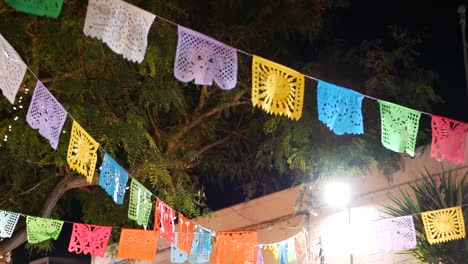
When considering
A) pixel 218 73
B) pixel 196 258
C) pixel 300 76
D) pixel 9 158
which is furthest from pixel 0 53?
pixel 196 258

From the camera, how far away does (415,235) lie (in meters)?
6.95

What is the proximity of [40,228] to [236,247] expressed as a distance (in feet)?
7.39

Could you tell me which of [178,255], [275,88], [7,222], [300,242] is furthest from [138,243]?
[275,88]

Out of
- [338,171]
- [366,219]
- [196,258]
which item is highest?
[338,171]

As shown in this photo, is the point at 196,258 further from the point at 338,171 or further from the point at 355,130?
the point at 355,130

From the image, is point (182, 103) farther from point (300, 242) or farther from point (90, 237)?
point (300, 242)

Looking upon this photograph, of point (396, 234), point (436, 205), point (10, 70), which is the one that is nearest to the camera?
point (10, 70)

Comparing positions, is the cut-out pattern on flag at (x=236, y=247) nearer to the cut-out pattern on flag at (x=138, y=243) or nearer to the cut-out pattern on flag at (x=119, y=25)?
the cut-out pattern on flag at (x=138, y=243)

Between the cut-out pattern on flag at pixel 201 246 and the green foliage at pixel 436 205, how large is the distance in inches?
86.2

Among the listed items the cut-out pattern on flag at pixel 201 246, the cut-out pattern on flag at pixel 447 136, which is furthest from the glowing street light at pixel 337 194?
the cut-out pattern on flag at pixel 447 136

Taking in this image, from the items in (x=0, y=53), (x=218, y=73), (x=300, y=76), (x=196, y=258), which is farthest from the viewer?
(x=196, y=258)

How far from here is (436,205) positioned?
23.4 ft

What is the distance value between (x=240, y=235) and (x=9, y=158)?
286 centimetres

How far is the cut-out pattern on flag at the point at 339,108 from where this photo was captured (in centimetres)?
544
